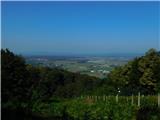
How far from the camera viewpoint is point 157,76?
39.7 meters

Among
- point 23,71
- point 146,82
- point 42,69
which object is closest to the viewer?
point 23,71

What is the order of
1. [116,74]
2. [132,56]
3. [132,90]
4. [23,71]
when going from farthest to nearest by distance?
[132,56]
[116,74]
[132,90]
[23,71]

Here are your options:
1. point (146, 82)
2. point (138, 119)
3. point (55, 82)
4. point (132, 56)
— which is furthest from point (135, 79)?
point (138, 119)

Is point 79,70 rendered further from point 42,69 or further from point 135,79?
point 135,79

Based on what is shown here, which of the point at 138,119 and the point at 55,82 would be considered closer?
the point at 138,119

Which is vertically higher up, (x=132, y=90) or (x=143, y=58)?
(x=143, y=58)

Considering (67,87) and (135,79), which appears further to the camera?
(67,87)

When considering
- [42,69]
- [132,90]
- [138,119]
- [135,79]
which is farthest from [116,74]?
[138,119]

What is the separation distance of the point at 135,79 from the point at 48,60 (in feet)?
27.0

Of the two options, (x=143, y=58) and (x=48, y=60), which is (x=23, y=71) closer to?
(x=48, y=60)

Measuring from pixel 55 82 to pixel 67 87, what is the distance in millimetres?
4287

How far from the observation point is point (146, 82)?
4000 cm

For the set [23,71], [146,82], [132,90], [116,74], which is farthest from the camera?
[116,74]

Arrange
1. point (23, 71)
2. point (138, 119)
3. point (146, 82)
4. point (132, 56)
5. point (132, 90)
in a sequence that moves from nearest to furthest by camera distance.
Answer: point (138, 119) < point (23, 71) < point (132, 90) < point (146, 82) < point (132, 56)
